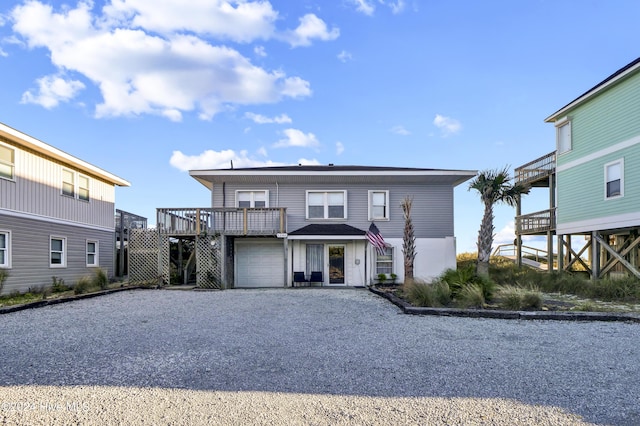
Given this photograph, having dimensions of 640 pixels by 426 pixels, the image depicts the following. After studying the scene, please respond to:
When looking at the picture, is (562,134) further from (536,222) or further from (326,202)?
(326,202)

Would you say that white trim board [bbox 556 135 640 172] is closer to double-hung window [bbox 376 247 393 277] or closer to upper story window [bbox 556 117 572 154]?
upper story window [bbox 556 117 572 154]

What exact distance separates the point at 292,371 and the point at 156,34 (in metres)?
12.3

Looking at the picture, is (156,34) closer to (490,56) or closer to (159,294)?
(159,294)

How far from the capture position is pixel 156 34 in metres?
13.0

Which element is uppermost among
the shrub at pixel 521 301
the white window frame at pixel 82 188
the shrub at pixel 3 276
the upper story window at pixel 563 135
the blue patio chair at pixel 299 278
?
the upper story window at pixel 563 135

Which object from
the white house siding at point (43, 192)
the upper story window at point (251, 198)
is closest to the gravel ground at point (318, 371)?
the white house siding at point (43, 192)

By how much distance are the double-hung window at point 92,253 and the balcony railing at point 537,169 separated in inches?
874

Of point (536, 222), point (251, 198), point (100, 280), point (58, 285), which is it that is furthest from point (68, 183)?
point (536, 222)

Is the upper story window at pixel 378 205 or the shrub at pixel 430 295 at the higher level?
the upper story window at pixel 378 205

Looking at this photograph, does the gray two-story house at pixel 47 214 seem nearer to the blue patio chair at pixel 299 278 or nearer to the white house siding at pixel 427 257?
the blue patio chair at pixel 299 278

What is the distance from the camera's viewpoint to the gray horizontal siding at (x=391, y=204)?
59.0 feet

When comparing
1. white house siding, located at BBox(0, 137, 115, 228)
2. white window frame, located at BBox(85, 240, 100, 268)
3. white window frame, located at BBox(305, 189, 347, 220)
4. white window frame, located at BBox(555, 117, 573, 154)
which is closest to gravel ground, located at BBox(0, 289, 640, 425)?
white house siding, located at BBox(0, 137, 115, 228)

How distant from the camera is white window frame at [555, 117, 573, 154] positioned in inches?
695

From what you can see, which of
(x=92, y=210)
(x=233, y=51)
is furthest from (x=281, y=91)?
(x=92, y=210)
